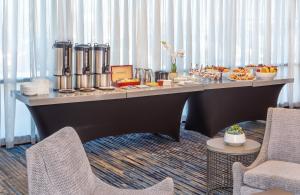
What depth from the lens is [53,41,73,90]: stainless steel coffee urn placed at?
5.36 meters

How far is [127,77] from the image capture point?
5812 millimetres

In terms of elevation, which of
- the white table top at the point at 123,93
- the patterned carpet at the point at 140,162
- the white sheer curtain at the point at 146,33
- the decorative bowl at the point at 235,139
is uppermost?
the white sheer curtain at the point at 146,33

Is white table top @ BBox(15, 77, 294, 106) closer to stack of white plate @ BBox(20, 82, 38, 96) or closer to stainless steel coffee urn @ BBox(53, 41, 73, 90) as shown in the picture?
stack of white plate @ BBox(20, 82, 38, 96)

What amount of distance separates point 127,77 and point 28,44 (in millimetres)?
1282

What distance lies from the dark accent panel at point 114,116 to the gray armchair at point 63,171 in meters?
2.01

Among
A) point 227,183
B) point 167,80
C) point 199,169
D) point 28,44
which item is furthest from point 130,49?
point 227,183

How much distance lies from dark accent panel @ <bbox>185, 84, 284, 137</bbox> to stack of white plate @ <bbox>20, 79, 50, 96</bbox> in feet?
6.49

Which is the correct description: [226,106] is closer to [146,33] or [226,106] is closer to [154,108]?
[154,108]

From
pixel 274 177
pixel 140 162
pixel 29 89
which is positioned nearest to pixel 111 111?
pixel 140 162

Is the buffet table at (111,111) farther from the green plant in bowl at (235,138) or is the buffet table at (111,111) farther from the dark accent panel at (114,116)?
the green plant in bowl at (235,138)

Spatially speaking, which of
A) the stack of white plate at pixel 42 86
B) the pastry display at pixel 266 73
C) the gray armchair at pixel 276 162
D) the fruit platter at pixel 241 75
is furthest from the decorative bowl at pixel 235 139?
the pastry display at pixel 266 73

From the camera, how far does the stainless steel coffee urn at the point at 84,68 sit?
215 inches

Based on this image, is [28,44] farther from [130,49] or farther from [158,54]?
[158,54]

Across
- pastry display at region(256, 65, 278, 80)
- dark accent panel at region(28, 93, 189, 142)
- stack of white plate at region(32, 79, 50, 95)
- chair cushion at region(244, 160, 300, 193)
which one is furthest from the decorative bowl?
pastry display at region(256, 65, 278, 80)
